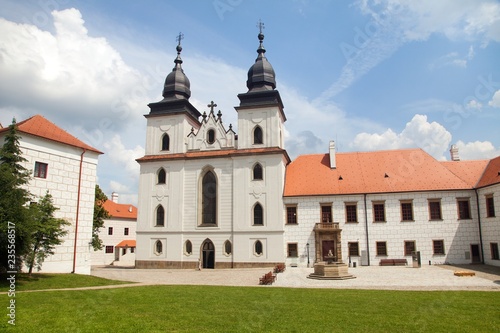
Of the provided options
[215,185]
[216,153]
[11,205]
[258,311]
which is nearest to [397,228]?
[215,185]

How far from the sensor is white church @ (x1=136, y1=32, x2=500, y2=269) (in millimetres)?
30984

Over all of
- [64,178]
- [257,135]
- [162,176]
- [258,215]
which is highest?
[257,135]

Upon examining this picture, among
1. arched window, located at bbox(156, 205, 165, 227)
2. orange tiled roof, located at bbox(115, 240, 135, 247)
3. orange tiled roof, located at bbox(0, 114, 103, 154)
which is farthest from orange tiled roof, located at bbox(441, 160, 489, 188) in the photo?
orange tiled roof, located at bbox(115, 240, 135, 247)

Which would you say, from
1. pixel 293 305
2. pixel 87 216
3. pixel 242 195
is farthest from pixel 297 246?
pixel 293 305

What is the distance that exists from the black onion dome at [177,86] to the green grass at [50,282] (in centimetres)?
2106

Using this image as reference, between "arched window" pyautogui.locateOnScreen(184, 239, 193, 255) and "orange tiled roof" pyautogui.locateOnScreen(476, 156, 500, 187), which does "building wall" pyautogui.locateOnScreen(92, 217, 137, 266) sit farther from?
"orange tiled roof" pyautogui.locateOnScreen(476, 156, 500, 187)

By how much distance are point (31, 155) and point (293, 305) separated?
17351mm

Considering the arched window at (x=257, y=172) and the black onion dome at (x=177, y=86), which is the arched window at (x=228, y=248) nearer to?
the arched window at (x=257, y=172)

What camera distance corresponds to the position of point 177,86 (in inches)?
1484

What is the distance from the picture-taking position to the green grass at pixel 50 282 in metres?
17.6

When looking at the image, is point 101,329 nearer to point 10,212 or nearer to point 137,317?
point 137,317

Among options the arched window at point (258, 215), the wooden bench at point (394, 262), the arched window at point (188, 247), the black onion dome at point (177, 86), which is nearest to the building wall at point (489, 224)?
the wooden bench at point (394, 262)

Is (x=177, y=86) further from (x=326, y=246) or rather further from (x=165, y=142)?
(x=326, y=246)

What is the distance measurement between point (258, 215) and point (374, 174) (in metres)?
10.9
